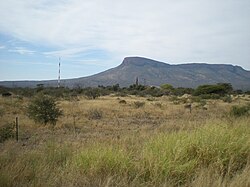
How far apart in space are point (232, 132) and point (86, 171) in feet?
13.7

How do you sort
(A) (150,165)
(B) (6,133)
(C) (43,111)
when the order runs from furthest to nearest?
(C) (43,111)
(B) (6,133)
(A) (150,165)

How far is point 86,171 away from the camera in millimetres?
6906

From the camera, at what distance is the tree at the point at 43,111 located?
2207cm

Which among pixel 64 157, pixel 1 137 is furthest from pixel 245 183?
pixel 1 137

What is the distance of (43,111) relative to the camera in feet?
74.0

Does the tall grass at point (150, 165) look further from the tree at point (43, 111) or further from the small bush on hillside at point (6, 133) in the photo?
the tree at point (43, 111)

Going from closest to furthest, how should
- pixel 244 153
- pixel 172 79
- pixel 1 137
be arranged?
pixel 244 153, pixel 1 137, pixel 172 79

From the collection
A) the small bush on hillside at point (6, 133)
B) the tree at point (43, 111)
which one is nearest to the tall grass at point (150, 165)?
the small bush on hillside at point (6, 133)

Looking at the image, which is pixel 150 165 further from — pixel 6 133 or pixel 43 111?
pixel 43 111

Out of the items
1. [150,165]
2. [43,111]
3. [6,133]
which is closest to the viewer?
[150,165]

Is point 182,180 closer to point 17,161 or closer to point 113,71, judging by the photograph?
point 17,161

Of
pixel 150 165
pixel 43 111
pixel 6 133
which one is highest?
pixel 150 165

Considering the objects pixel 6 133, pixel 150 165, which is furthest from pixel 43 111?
pixel 150 165

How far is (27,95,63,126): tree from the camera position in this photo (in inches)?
869
